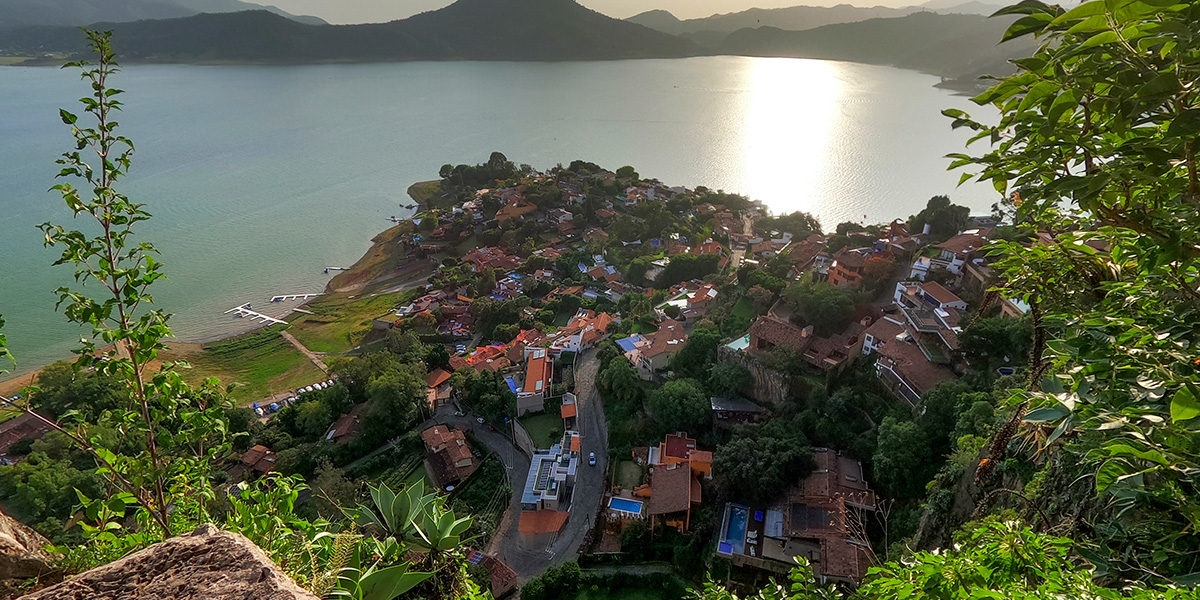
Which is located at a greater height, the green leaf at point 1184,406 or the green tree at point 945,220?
the green leaf at point 1184,406

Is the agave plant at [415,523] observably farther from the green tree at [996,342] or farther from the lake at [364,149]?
the lake at [364,149]

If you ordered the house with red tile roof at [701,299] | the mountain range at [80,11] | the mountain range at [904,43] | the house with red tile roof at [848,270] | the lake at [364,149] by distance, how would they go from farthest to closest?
the mountain range at [80,11] < the mountain range at [904,43] < the lake at [364,149] < the house with red tile roof at [701,299] < the house with red tile roof at [848,270]

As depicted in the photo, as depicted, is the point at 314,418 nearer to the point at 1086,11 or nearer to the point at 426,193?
the point at 1086,11

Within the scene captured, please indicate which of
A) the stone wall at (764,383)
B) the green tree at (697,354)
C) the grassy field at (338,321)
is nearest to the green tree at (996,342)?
the stone wall at (764,383)

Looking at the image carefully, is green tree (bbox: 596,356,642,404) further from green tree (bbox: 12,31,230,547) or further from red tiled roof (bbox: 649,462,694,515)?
green tree (bbox: 12,31,230,547)

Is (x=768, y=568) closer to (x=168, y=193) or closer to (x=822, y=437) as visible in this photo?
(x=822, y=437)

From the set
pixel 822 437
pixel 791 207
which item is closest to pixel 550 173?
pixel 791 207
